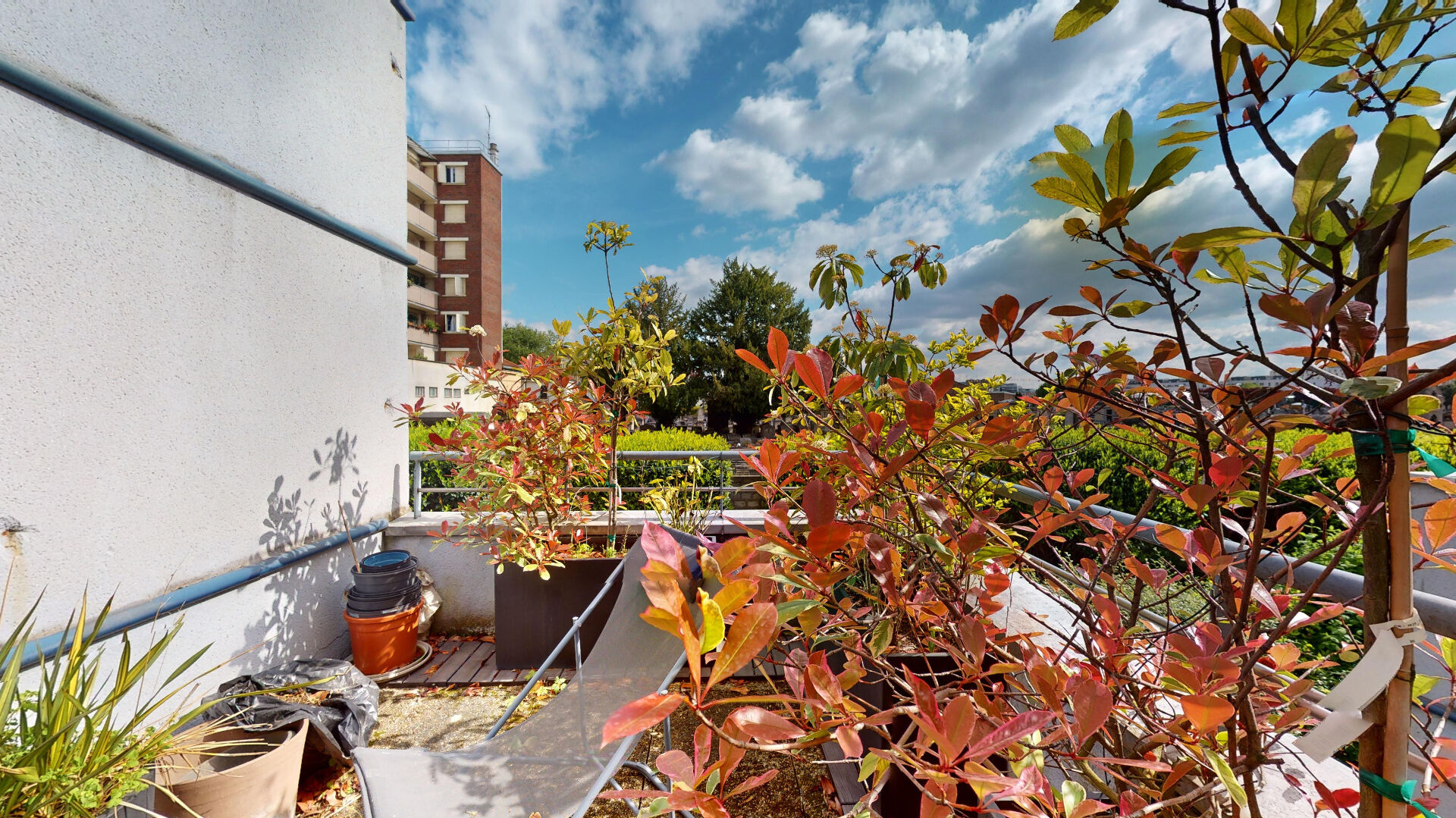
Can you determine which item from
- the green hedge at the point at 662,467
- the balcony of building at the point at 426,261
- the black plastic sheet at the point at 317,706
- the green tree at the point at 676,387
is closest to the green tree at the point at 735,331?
the green tree at the point at 676,387

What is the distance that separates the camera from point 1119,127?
0.63 meters

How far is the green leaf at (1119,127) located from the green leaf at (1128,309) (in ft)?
0.91

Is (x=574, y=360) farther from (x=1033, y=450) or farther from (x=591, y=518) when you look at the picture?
(x=1033, y=450)

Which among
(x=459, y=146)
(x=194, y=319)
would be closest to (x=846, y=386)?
(x=194, y=319)

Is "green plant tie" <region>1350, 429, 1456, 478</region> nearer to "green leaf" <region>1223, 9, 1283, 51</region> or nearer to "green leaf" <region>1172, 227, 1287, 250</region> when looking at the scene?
"green leaf" <region>1172, 227, 1287, 250</region>

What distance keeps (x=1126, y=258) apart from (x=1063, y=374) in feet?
1.88

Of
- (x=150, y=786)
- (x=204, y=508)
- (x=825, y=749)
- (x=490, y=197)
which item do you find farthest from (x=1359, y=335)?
(x=490, y=197)

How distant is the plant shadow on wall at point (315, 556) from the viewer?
259cm

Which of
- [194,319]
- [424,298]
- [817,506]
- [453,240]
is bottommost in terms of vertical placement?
[817,506]

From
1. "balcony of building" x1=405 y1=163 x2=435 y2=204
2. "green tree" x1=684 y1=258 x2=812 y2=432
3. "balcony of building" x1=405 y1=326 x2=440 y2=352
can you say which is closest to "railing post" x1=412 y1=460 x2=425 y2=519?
"green tree" x1=684 y1=258 x2=812 y2=432

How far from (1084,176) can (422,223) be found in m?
32.4

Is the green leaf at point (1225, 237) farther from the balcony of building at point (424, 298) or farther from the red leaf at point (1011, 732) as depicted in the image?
the balcony of building at point (424, 298)

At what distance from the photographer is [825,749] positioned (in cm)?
210

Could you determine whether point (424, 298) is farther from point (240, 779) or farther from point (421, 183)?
point (240, 779)
